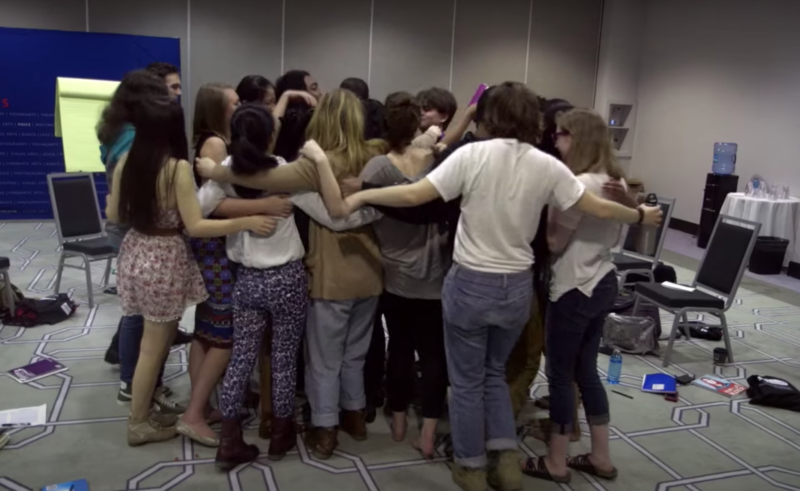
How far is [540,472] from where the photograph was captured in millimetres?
2674

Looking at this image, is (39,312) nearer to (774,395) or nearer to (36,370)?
(36,370)

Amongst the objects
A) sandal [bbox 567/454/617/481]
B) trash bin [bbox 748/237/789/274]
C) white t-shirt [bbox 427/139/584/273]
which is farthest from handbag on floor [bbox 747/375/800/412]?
trash bin [bbox 748/237/789/274]

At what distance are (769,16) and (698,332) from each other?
15.7ft

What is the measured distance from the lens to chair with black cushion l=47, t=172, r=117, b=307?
462cm

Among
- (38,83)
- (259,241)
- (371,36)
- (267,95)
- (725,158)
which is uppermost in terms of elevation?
(371,36)

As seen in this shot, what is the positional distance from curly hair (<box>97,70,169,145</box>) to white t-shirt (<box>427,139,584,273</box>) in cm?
121

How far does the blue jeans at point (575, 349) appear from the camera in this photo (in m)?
2.41

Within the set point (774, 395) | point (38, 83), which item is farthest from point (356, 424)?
point (38, 83)

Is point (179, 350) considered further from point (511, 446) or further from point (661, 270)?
point (661, 270)

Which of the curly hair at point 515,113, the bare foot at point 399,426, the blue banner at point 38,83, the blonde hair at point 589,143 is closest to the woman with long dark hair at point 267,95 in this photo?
the curly hair at point 515,113

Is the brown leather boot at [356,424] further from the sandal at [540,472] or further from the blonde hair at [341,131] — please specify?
the blonde hair at [341,131]

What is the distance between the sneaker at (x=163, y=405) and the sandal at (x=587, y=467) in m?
1.78

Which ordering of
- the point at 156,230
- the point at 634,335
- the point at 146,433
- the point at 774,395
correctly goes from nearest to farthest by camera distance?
the point at 156,230 < the point at 146,433 < the point at 774,395 < the point at 634,335

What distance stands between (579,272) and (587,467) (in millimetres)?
897
